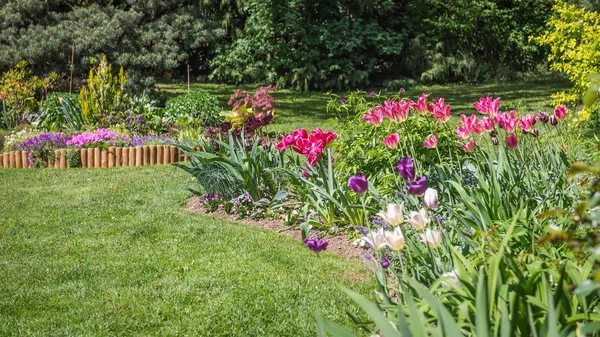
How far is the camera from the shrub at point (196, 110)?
9766mm

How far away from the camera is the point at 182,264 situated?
432 cm

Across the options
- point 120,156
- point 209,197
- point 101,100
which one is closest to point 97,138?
point 120,156

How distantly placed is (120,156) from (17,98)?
361 cm

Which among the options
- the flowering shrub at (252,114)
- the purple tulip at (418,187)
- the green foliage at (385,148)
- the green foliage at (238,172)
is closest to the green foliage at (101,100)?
the flowering shrub at (252,114)

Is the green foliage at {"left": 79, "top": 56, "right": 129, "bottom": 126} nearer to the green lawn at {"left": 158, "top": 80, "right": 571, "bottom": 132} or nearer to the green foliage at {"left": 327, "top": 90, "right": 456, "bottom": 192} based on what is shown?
the green lawn at {"left": 158, "top": 80, "right": 571, "bottom": 132}

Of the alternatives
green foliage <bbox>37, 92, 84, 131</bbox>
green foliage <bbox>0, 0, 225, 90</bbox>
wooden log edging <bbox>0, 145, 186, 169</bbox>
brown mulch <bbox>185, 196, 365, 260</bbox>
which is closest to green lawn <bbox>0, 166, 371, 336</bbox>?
brown mulch <bbox>185, 196, 365, 260</bbox>

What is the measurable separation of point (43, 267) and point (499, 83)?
16650 mm

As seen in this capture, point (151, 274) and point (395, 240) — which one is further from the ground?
point (395, 240)

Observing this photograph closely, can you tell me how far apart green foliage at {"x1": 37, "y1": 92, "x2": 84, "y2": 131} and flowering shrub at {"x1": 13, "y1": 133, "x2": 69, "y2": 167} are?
4.08 feet

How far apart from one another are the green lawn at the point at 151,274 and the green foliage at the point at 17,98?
201 inches

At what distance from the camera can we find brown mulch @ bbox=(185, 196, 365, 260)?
4.63 metres

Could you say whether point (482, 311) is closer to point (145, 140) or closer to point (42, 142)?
point (145, 140)

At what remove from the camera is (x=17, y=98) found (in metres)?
11.1

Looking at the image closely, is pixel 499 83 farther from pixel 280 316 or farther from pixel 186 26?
pixel 280 316
